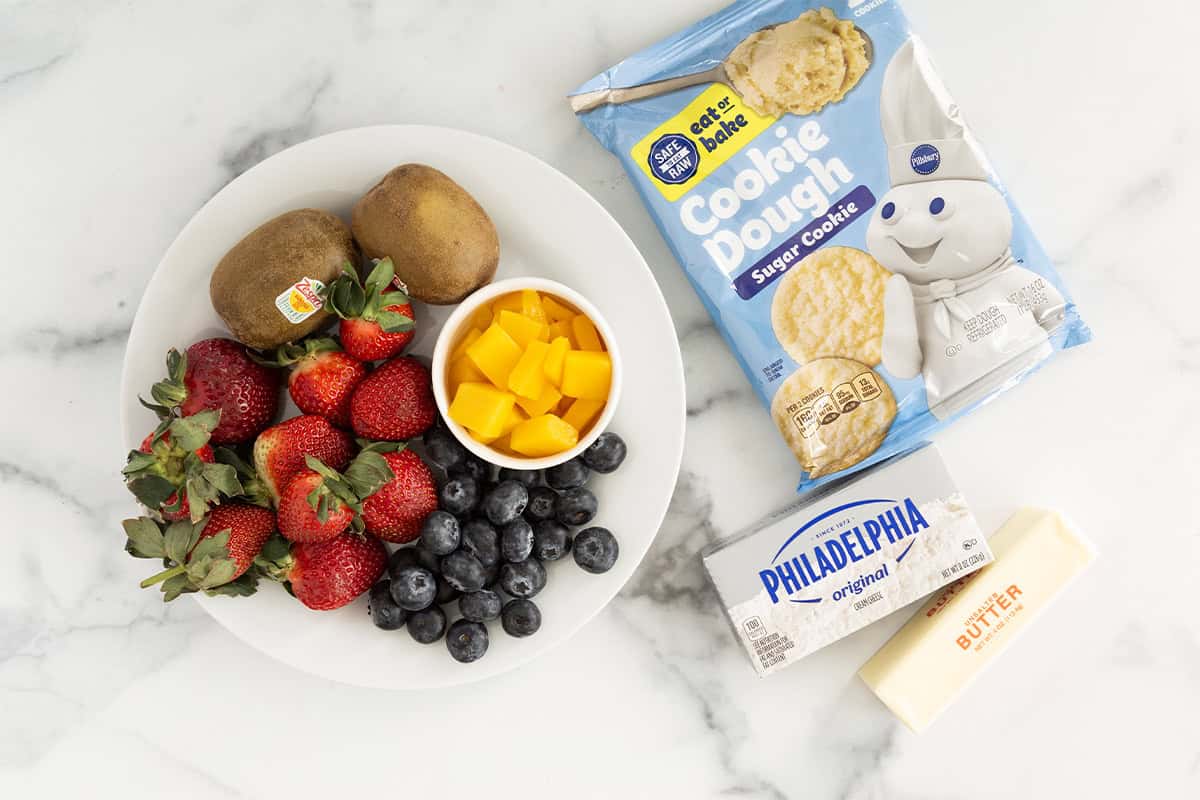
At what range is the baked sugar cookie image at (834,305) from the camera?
3.98ft

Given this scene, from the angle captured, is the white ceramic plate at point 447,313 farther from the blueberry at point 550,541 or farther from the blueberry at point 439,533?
the blueberry at point 439,533

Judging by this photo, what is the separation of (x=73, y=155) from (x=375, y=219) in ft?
1.75

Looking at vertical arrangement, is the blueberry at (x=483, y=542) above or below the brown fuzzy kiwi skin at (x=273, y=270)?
below

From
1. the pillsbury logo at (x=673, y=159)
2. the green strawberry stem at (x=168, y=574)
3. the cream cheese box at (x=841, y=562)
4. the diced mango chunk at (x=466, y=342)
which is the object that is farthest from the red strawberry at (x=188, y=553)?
the pillsbury logo at (x=673, y=159)

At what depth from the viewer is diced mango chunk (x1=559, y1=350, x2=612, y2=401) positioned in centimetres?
106

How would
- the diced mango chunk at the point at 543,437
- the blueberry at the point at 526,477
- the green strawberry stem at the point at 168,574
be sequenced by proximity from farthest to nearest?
the blueberry at the point at 526,477, the diced mango chunk at the point at 543,437, the green strawberry stem at the point at 168,574

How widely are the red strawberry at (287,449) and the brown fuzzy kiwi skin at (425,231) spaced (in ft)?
0.69

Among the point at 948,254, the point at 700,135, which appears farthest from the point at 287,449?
the point at 948,254

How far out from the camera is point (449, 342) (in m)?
1.08

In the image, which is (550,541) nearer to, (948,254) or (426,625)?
(426,625)

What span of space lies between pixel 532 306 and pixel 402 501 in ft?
0.97

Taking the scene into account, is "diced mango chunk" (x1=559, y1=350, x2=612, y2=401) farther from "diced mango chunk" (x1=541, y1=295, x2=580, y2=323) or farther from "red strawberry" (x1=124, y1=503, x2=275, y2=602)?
"red strawberry" (x1=124, y1=503, x2=275, y2=602)

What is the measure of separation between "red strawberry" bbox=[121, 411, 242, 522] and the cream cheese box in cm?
65

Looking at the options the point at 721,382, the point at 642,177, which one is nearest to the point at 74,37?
the point at 642,177
